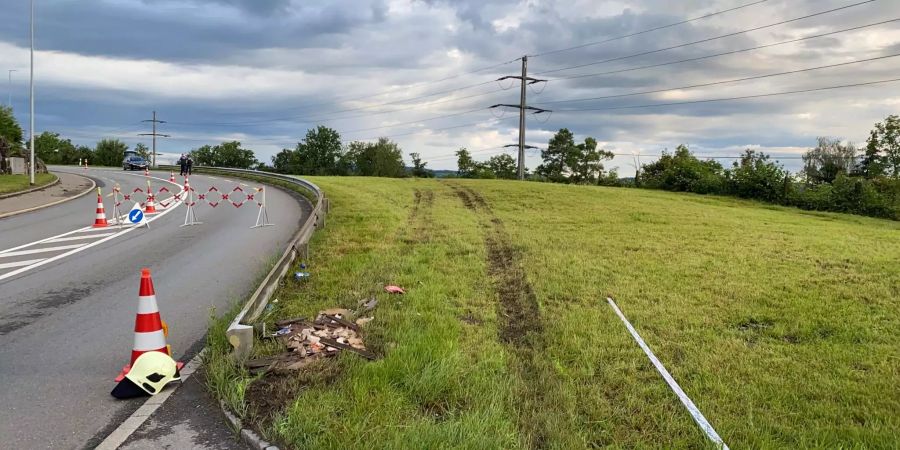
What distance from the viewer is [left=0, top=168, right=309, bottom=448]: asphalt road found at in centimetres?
426

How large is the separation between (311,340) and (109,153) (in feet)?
427

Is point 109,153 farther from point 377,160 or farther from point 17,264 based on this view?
point 17,264

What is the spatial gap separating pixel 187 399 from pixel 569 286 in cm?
552

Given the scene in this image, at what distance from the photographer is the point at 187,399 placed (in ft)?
14.6

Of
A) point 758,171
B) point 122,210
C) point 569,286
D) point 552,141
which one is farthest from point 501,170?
point 569,286

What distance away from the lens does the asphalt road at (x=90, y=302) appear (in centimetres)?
426

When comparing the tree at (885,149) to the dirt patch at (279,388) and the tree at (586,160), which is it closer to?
the tree at (586,160)

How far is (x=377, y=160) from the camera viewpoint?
115562 mm

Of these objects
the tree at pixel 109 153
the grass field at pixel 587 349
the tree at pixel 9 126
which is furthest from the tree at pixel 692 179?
the tree at pixel 109 153

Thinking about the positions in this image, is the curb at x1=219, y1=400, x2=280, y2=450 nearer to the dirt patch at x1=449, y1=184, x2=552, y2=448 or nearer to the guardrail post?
the guardrail post

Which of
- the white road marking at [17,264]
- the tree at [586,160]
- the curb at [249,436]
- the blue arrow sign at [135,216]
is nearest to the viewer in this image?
the curb at [249,436]

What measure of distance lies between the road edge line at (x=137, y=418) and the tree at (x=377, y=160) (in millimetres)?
107072

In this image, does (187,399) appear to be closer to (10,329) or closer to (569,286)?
(10,329)

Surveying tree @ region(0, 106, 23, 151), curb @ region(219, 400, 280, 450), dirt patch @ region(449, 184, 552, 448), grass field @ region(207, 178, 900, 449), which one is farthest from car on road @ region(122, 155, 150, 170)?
curb @ region(219, 400, 280, 450)
